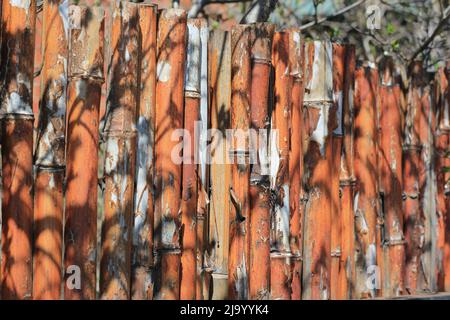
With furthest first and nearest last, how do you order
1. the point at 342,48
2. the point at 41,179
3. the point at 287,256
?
the point at 342,48 < the point at 287,256 < the point at 41,179

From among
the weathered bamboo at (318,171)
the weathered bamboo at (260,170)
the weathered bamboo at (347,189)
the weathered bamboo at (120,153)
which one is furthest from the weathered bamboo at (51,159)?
the weathered bamboo at (347,189)

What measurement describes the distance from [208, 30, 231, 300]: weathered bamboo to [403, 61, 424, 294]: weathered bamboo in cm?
143

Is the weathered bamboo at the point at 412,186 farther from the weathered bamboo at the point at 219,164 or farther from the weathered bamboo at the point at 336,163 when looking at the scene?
the weathered bamboo at the point at 219,164

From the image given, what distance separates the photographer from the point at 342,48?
4883 millimetres

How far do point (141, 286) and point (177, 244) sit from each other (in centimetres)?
24

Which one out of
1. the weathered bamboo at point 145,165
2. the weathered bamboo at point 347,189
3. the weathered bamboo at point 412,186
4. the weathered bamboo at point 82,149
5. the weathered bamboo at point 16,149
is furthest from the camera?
the weathered bamboo at point 412,186

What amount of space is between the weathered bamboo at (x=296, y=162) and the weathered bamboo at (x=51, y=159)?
1246 mm

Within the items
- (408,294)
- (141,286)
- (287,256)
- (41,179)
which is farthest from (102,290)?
(408,294)

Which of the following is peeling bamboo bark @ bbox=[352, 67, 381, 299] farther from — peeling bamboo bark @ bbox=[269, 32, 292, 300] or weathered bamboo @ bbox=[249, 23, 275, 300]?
weathered bamboo @ bbox=[249, 23, 275, 300]

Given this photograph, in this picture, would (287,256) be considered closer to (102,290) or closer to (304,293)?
(304,293)

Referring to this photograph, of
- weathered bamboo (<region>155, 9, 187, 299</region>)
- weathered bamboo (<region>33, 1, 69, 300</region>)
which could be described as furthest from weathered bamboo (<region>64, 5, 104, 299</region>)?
weathered bamboo (<region>155, 9, 187, 299</region>)

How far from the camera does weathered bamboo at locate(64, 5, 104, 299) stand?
12.3 ft

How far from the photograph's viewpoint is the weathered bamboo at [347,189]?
4867mm

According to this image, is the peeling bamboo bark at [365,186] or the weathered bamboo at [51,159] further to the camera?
the peeling bamboo bark at [365,186]
